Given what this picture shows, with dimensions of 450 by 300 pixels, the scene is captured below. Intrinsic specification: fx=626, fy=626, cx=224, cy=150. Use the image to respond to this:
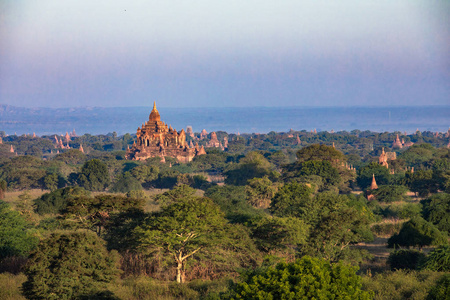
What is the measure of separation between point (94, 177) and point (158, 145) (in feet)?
91.3

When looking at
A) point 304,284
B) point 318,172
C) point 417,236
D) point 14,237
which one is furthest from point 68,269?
point 318,172

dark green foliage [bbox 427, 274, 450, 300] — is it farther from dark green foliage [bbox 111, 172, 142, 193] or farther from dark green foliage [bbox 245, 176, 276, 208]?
dark green foliage [bbox 111, 172, 142, 193]

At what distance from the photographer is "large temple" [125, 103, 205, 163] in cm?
9344

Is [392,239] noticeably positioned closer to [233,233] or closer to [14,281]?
[233,233]

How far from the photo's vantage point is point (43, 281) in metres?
19.9

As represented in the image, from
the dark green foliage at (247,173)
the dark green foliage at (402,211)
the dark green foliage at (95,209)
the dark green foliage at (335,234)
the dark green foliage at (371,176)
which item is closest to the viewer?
the dark green foliage at (335,234)

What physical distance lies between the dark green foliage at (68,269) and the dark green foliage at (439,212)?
819 inches

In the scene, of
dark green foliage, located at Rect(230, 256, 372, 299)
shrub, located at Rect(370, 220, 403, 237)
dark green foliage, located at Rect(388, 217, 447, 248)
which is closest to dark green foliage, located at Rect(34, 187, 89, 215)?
shrub, located at Rect(370, 220, 403, 237)

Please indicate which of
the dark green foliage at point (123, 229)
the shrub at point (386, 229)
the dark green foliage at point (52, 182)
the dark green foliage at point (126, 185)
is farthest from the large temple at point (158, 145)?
the dark green foliage at point (123, 229)

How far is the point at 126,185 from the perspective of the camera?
63.7 meters

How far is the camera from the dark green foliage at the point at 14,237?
86.8ft

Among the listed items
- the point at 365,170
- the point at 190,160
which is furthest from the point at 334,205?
the point at 190,160

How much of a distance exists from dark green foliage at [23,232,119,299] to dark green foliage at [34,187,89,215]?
19.7 m

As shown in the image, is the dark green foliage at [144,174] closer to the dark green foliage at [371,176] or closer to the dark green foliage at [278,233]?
the dark green foliage at [371,176]
